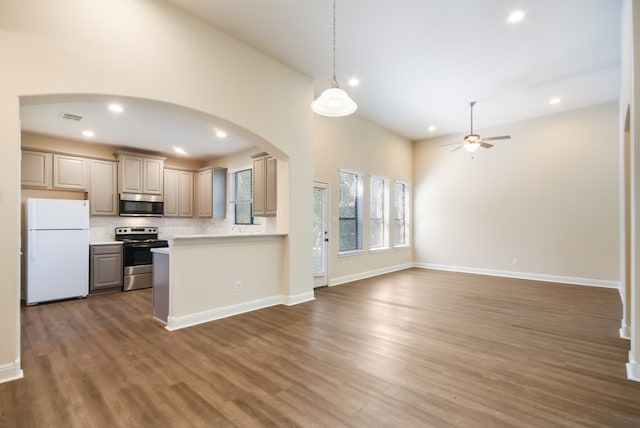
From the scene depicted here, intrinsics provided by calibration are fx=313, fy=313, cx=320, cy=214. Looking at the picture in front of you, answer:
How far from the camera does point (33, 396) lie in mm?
2375

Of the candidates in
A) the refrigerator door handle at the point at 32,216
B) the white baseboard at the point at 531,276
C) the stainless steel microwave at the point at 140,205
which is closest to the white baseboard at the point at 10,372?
the refrigerator door handle at the point at 32,216

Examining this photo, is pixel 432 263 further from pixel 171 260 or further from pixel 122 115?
pixel 122 115

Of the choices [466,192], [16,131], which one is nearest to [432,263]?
[466,192]

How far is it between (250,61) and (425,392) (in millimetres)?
4439

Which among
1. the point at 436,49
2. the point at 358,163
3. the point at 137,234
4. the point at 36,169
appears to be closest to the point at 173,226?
the point at 137,234

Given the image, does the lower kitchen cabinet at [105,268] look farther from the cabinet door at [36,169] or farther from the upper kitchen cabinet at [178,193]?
the upper kitchen cabinet at [178,193]

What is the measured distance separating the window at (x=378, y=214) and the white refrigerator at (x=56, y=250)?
5.83m

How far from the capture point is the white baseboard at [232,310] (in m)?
3.86

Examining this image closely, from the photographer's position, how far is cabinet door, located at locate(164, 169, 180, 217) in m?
7.39

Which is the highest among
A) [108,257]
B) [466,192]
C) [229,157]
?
[229,157]

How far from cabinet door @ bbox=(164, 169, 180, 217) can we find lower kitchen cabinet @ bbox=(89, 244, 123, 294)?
4.95 feet

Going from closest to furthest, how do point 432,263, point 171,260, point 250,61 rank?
point 171,260 → point 250,61 → point 432,263

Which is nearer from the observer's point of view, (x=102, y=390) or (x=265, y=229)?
(x=102, y=390)

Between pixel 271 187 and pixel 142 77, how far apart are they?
2807 mm
